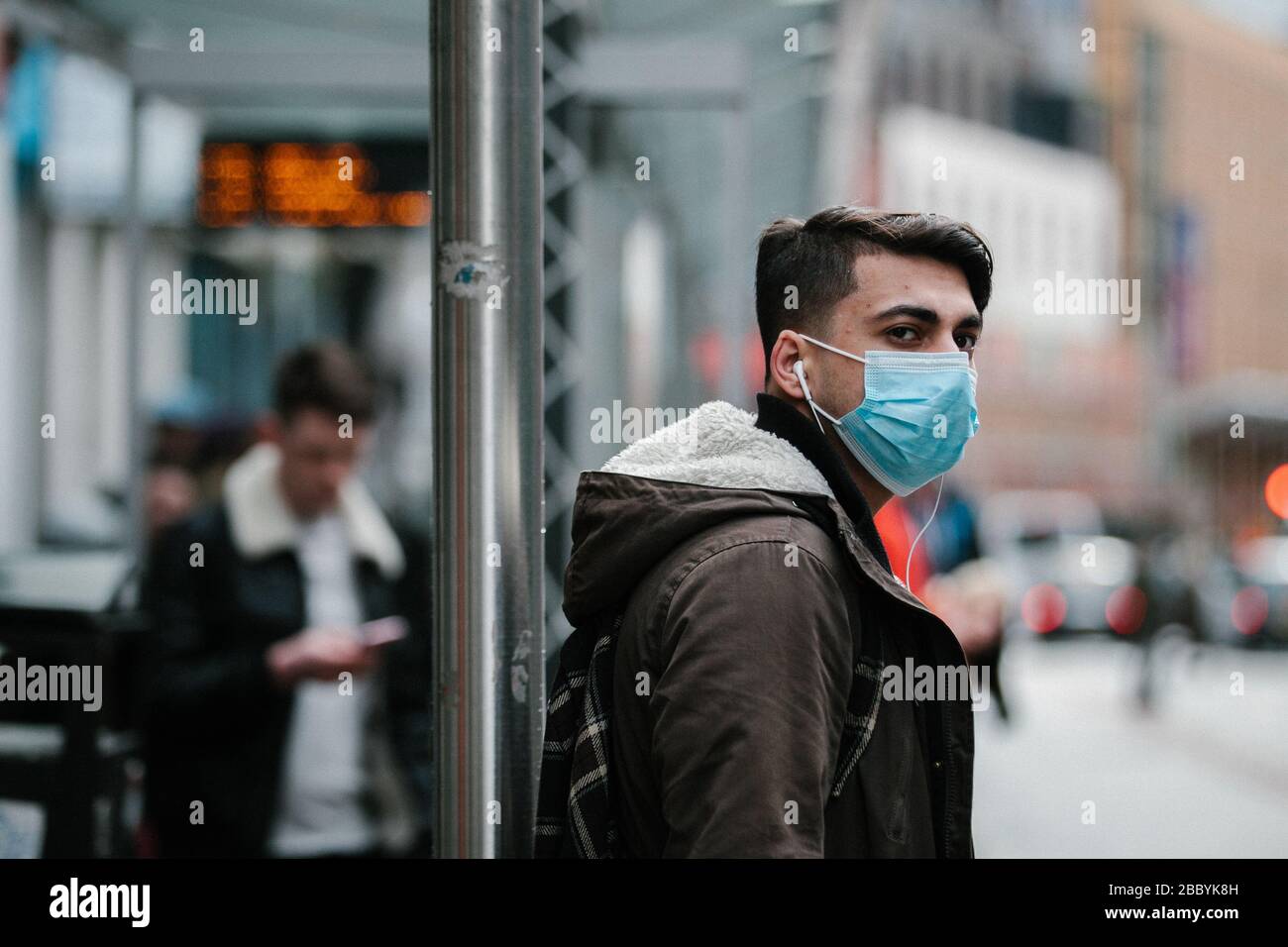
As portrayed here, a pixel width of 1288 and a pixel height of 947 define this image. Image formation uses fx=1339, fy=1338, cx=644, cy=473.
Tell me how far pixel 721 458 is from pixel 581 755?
45 centimetres

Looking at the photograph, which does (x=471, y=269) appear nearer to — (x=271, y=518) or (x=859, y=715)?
(x=859, y=715)

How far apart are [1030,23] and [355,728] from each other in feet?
210

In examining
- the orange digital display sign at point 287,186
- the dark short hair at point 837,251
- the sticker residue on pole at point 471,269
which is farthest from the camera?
the orange digital display sign at point 287,186

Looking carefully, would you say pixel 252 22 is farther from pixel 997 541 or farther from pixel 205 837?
pixel 997 541

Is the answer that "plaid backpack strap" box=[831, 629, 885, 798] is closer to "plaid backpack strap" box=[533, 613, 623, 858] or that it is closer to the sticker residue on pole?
"plaid backpack strap" box=[533, 613, 623, 858]

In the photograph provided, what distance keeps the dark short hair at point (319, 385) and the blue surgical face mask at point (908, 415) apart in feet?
7.68

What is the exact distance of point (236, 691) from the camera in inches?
146

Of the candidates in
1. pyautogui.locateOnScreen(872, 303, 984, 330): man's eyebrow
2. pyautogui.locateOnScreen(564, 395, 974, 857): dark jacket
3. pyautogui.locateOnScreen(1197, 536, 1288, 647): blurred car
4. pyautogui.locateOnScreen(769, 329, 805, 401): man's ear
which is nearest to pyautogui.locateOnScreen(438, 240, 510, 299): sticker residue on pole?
pyautogui.locateOnScreen(564, 395, 974, 857): dark jacket

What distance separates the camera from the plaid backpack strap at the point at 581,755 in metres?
1.76

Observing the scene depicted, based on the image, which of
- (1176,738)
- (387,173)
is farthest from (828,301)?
(1176,738)

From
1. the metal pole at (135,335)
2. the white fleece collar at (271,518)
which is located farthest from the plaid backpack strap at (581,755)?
the metal pole at (135,335)

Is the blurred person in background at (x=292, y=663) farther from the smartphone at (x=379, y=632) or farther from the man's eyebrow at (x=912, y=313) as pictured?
the man's eyebrow at (x=912, y=313)

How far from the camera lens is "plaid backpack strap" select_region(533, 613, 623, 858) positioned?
5.78ft

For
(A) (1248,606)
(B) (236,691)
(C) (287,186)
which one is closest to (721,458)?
(B) (236,691)
